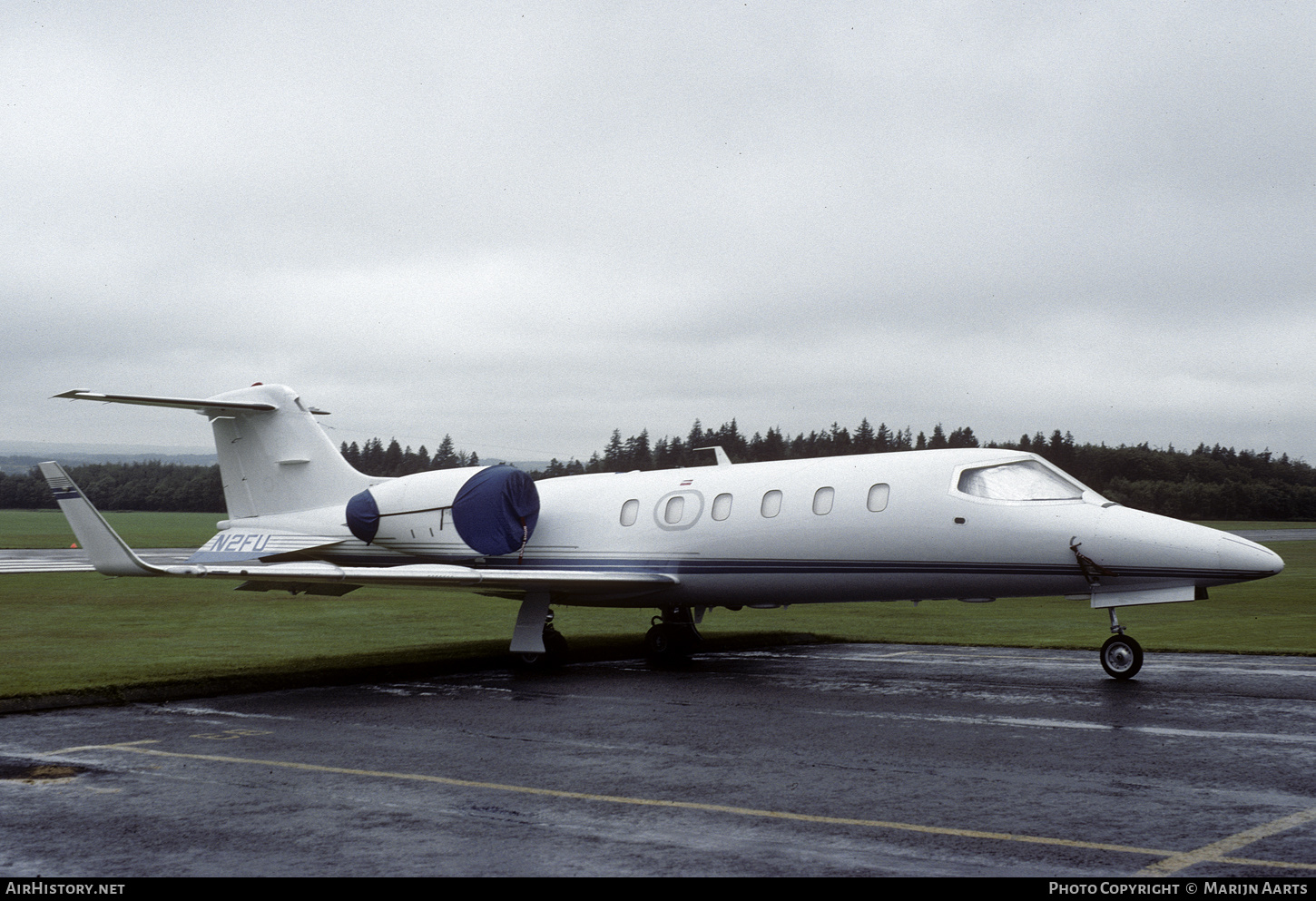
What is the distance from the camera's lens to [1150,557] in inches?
516

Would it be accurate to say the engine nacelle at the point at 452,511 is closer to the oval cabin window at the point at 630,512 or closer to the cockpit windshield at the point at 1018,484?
the oval cabin window at the point at 630,512

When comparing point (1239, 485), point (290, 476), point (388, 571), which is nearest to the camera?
point (388, 571)

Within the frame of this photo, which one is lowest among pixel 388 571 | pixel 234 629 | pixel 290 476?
pixel 234 629

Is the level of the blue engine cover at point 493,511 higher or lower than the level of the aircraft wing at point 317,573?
higher

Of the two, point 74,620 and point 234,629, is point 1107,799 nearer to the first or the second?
point 234,629

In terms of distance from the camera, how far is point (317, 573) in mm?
14906

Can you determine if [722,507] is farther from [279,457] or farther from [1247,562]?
[279,457]

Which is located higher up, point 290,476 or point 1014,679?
point 290,476

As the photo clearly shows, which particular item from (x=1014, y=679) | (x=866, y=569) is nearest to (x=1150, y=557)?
(x=1014, y=679)

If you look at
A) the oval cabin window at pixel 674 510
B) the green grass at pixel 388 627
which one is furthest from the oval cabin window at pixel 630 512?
the green grass at pixel 388 627

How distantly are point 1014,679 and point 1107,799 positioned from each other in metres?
6.85

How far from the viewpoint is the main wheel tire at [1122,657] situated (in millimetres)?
13422

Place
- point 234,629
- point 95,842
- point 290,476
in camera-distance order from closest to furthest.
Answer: point 95,842, point 290,476, point 234,629

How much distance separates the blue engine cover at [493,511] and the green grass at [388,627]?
1.85 m
